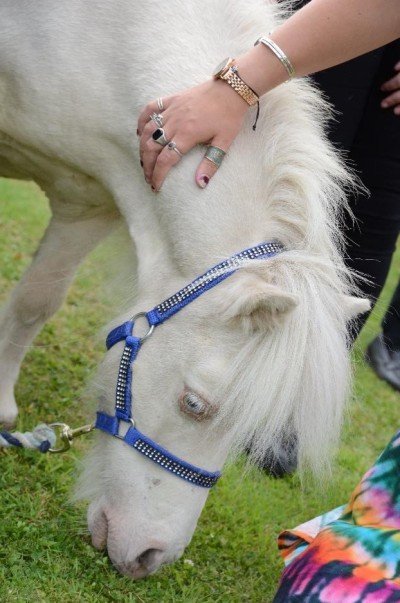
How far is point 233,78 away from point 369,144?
3.03ft

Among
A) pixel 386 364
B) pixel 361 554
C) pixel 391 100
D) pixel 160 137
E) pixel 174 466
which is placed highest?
pixel 391 100

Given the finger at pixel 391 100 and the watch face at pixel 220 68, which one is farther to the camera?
the finger at pixel 391 100

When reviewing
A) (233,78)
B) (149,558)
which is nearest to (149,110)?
(233,78)

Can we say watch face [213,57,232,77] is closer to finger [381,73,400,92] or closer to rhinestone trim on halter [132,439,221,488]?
finger [381,73,400,92]

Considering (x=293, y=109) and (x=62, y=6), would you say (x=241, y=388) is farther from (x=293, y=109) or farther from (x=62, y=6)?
(x=62, y=6)

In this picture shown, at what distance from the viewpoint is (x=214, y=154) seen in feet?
7.53

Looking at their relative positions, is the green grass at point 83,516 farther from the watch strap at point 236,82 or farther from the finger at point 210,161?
the watch strap at point 236,82

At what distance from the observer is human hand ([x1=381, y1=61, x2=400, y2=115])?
2.86 metres

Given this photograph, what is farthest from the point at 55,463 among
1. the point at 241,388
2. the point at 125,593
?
the point at 241,388

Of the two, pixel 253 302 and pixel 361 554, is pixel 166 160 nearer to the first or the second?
pixel 253 302

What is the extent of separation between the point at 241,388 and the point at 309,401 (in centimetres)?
18

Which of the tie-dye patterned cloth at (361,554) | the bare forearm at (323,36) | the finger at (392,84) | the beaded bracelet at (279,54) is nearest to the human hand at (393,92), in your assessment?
the finger at (392,84)

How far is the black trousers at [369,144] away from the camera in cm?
292

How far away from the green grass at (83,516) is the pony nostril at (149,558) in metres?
0.16
